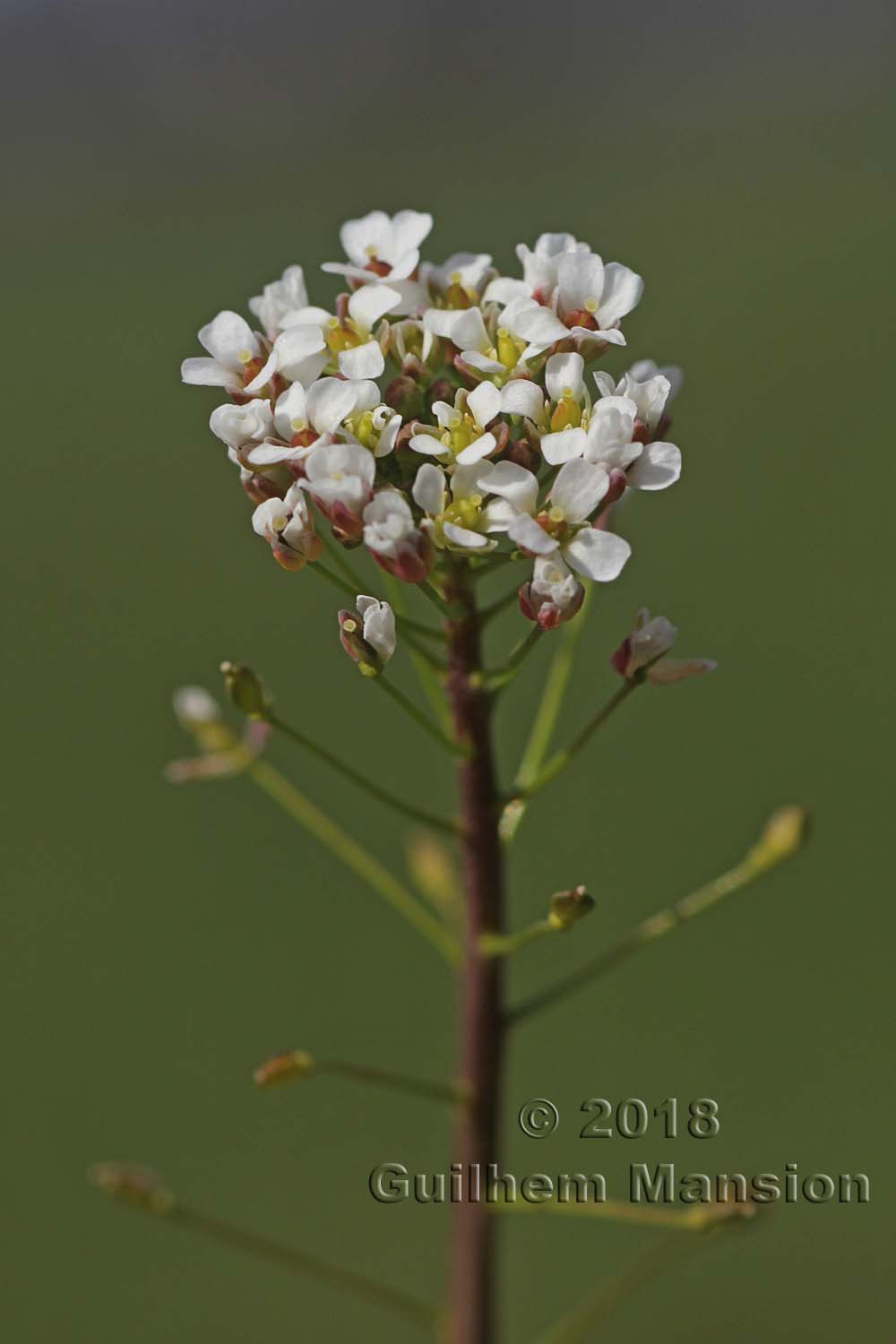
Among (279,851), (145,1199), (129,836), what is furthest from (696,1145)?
(145,1199)

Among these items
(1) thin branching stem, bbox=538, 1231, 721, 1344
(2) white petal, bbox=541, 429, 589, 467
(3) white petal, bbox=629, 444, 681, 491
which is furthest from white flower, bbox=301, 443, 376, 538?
(1) thin branching stem, bbox=538, 1231, 721, 1344

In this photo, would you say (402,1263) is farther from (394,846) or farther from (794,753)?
(794,753)

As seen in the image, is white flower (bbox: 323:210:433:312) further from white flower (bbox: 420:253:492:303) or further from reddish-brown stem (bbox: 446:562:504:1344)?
reddish-brown stem (bbox: 446:562:504:1344)

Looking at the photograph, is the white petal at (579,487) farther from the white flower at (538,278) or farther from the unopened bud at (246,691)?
the unopened bud at (246,691)

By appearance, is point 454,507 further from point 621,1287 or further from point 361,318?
point 621,1287

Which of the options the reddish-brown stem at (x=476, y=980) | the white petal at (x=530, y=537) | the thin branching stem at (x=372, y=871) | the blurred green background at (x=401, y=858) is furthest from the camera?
the blurred green background at (x=401, y=858)

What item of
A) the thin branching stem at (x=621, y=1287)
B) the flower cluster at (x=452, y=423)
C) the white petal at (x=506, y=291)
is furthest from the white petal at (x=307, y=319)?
the thin branching stem at (x=621, y=1287)

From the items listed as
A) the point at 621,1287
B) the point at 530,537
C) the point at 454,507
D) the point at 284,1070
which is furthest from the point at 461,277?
the point at 621,1287
